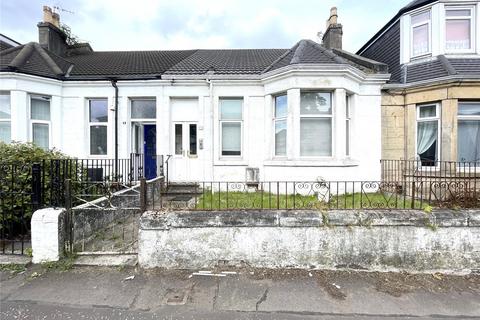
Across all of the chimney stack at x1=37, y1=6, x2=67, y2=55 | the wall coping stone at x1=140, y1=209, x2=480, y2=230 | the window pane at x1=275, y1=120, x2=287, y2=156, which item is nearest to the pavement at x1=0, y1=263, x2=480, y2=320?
the wall coping stone at x1=140, y1=209, x2=480, y2=230

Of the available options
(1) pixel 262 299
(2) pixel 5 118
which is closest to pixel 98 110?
(2) pixel 5 118

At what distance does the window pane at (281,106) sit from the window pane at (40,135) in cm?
815

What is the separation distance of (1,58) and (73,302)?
33.6 feet

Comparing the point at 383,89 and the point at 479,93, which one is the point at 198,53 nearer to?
the point at 383,89

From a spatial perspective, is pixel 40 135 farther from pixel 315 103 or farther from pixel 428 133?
pixel 428 133

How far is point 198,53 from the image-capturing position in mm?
12242

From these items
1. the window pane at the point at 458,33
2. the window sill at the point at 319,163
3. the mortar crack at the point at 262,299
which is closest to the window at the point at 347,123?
the window sill at the point at 319,163

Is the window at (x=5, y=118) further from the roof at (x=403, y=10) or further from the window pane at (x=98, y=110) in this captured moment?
the roof at (x=403, y=10)

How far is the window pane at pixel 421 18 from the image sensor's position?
8.67 metres

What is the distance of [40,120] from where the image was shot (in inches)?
369

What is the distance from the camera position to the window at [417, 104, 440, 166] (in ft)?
27.3

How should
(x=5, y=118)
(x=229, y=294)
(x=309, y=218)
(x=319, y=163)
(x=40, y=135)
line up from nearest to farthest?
(x=229, y=294)
(x=309, y=218)
(x=319, y=163)
(x=5, y=118)
(x=40, y=135)

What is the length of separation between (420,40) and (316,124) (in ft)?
15.5

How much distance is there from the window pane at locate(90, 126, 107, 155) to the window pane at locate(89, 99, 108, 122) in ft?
1.10
